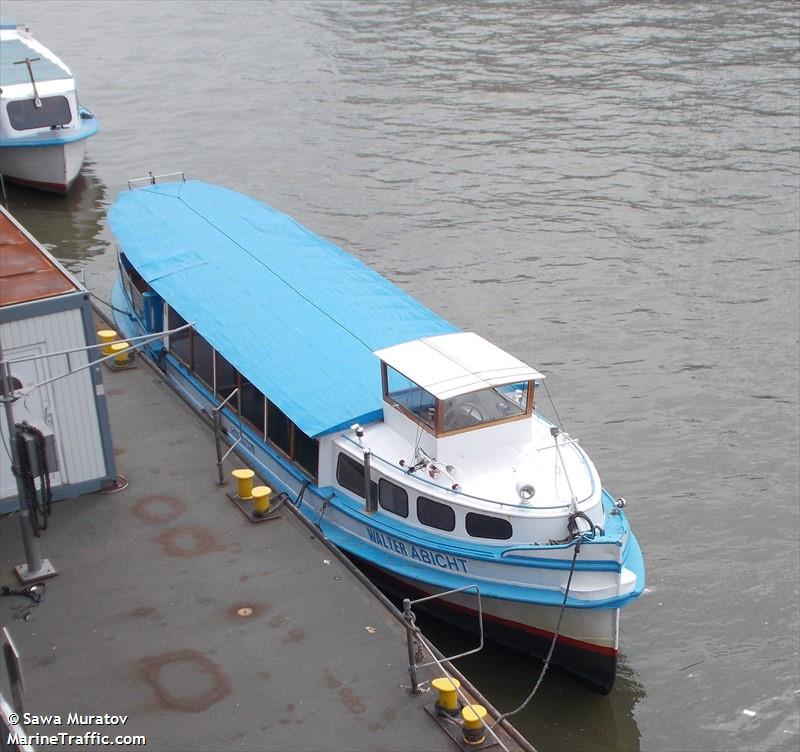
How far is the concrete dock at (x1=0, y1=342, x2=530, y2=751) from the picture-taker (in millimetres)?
11797

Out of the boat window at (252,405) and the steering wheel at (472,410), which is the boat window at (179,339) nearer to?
the boat window at (252,405)

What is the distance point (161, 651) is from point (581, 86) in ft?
112

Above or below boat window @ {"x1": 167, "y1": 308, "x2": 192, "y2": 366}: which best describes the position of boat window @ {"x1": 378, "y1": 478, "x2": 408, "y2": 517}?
below

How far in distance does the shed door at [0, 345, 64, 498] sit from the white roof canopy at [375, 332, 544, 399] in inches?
187

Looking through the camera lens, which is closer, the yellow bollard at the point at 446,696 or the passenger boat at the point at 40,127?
the yellow bollard at the point at 446,696

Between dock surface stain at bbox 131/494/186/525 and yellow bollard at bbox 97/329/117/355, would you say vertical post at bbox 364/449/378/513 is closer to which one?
dock surface stain at bbox 131/494/186/525

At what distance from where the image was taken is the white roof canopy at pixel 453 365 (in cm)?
1577

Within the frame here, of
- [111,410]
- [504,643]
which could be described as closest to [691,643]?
[504,643]

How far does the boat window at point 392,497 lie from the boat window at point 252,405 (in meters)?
2.98

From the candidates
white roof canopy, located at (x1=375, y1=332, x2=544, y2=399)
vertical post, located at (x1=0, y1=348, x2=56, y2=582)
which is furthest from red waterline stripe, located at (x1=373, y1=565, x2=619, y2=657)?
vertical post, located at (x1=0, y1=348, x2=56, y2=582)

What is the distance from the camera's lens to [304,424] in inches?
656

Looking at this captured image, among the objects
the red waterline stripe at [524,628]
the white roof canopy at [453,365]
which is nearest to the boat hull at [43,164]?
the white roof canopy at [453,365]

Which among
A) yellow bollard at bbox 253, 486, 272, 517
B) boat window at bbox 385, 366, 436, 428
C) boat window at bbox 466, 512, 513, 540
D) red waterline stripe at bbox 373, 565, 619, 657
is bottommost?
Result: red waterline stripe at bbox 373, 565, 619, 657

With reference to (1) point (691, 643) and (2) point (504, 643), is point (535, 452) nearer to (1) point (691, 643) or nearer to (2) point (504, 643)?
(2) point (504, 643)
